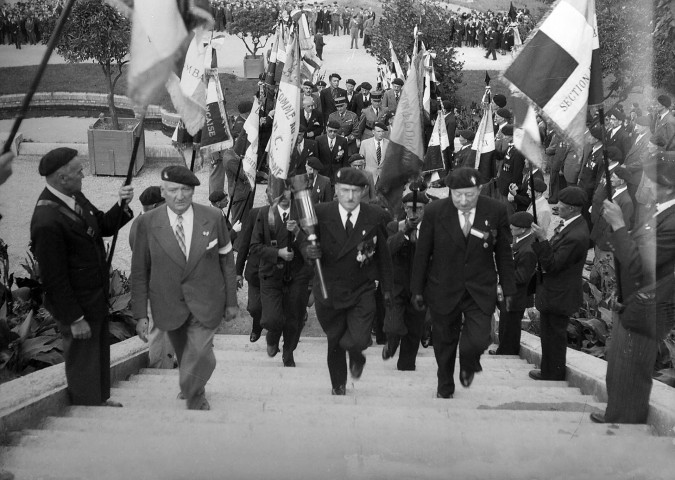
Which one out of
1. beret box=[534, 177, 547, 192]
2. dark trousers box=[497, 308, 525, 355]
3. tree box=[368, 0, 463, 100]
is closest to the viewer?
dark trousers box=[497, 308, 525, 355]

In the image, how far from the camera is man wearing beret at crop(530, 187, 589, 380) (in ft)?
27.3

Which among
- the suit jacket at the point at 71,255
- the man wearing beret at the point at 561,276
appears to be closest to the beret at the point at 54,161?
the suit jacket at the point at 71,255

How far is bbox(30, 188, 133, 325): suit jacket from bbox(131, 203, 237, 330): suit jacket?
0.78 ft

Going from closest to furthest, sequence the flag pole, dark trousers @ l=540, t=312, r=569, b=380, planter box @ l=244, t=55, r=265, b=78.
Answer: the flag pole < dark trousers @ l=540, t=312, r=569, b=380 < planter box @ l=244, t=55, r=265, b=78

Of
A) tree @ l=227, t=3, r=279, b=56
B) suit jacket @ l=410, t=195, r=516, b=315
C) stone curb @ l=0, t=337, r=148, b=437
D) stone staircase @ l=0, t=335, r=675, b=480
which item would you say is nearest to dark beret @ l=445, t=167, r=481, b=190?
suit jacket @ l=410, t=195, r=516, b=315

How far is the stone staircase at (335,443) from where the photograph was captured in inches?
216

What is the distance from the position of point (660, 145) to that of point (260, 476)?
996 cm

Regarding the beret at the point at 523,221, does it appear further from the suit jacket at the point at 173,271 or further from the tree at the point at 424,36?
the tree at the point at 424,36

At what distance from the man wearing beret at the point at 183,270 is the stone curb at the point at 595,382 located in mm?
3011

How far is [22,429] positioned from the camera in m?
6.35

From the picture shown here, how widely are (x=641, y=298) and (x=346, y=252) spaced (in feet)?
→ 7.53

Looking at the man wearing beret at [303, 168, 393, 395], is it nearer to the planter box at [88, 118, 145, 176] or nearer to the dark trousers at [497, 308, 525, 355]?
the dark trousers at [497, 308, 525, 355]

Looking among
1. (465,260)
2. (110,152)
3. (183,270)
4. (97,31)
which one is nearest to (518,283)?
(465,260)

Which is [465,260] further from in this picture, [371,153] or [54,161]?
[371,153]
